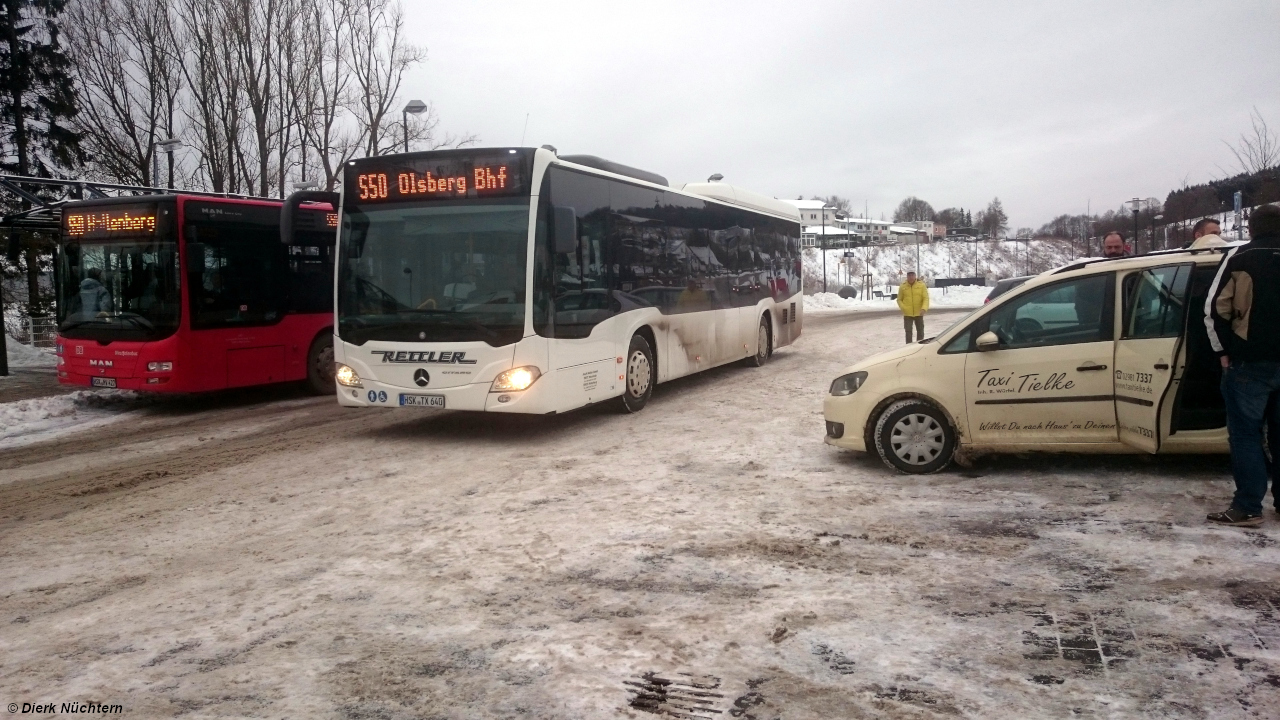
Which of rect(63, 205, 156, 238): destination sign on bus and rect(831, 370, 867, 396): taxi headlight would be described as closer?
rect(831, 370, 867, 396): taxi headlight

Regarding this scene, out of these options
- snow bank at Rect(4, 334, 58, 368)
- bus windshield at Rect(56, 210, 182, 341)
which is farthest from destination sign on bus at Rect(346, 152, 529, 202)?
snow bank at Rect(4, 334, 58, 368)

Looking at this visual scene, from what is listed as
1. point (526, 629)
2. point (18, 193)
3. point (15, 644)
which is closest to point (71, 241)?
point (18, 193)

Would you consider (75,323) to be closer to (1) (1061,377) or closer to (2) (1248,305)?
(1) (1061,377)

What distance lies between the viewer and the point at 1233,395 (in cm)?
559

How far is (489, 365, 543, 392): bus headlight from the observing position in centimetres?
920

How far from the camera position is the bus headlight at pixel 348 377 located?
9734 millimetres

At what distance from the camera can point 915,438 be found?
24.7 ft

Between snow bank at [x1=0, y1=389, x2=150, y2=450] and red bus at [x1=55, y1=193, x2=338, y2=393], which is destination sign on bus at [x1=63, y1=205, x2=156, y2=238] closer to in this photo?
red bus at [x1=55, y1=193, x2=338, y2=393]

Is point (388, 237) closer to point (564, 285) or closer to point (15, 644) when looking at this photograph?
point (564, 285)

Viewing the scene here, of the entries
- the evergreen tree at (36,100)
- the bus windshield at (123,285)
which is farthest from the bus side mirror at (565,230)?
the evergreen tree at (36,100)

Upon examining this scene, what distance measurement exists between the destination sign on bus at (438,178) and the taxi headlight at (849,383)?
3684 mm

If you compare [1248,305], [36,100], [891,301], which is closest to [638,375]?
[1248,305]

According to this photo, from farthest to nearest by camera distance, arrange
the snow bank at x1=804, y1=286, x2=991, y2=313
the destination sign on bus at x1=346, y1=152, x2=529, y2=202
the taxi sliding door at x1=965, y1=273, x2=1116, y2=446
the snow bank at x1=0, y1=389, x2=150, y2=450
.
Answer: the snow bank at x1=804, y1=286, x2=991, y2=313 → the snow bank at x1=0, y1=389, x2=150, y2=450 → the destination sign on bus at x1=346, y1=152, x2=529, y2=202 → the taxi sliding door at x1=965, y1=273, x2=1116, y2=446

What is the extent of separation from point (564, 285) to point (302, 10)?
2284cm
